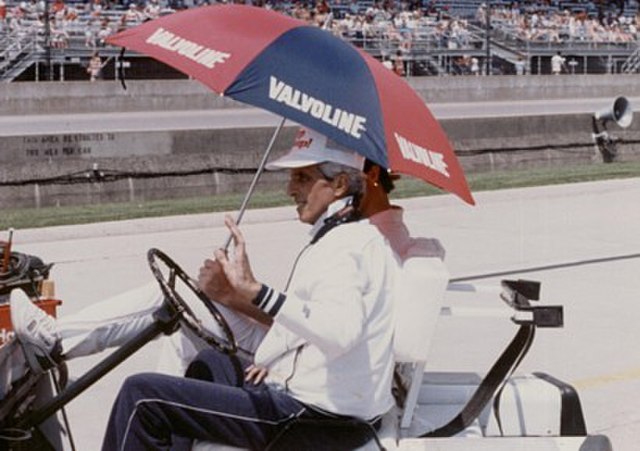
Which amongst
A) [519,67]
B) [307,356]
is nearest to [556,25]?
[519,67]

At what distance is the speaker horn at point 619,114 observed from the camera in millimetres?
22145

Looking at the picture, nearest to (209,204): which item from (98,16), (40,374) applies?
(40,374)

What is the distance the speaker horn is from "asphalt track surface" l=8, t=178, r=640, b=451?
454 centimetres

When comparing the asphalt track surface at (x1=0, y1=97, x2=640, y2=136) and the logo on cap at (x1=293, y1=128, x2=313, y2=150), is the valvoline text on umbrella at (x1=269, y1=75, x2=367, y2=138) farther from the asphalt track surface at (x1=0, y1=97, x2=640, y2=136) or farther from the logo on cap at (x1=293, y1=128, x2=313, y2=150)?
the asphalt track surface at (x1=0, y1=97, x2=640, y2=136)

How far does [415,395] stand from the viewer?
4383 millimetres

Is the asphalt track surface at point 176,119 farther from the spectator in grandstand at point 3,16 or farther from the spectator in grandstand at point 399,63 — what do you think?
the spectator in grandstand at point 3,16

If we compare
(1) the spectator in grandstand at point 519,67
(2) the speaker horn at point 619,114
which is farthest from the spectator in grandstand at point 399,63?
(2) the speaker horn at point 619,114

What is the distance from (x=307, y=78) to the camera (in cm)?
425

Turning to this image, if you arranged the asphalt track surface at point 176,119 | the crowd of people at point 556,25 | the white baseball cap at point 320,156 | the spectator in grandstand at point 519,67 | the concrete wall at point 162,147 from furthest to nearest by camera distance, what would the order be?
the crowd of people at point 556,25 → the spectator in grandstand at point 519,67 → the asphalt track surface at point 176,119 → the concrete wall at point 162,147 → the white baseball cap at point 320,156

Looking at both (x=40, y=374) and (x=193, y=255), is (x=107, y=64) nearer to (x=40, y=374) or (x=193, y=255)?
(x=193, y=255)

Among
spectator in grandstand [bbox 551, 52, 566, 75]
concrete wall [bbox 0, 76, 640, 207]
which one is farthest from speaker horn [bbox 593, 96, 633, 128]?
spectator in grandstand [bbox 551, 52, 566, 75]

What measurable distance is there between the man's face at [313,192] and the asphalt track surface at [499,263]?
7.75 feet

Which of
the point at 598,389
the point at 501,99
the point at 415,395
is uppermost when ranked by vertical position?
the point at 415,395

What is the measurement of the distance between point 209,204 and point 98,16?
20.8 metres
